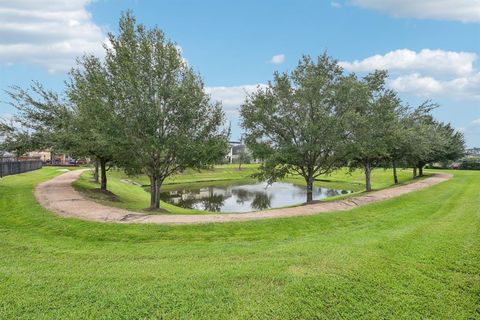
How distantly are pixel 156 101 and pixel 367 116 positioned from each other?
38.0ft

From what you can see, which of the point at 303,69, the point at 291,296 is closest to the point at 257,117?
the point at 303,69

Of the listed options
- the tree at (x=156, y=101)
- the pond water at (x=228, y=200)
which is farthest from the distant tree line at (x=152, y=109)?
the pond water at (x=228, y=200)

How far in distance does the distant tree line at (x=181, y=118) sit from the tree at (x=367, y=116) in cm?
6

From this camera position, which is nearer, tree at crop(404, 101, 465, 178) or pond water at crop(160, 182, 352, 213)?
tree at crop(404, 101, 465, 178)

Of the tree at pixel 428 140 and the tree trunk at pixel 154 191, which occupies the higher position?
the tree at pixel 428 140

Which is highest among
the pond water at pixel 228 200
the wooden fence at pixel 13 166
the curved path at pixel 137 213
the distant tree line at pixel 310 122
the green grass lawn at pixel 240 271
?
the distant tree line at pixel 310 122

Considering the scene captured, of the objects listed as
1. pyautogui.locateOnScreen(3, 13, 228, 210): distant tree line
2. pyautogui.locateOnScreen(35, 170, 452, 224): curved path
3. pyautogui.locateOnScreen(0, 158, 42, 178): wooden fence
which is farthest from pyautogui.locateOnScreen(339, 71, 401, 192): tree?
pyautogui.locateOnScreen(0, 158, 42, 178): wooden fence

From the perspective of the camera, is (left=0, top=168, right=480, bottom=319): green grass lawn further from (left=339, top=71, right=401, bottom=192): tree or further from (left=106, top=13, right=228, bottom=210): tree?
(left=339, top=71, right=401, bottom=192): tree

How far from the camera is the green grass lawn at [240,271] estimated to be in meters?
5.25

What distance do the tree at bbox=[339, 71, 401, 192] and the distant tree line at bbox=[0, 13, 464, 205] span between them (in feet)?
0.19

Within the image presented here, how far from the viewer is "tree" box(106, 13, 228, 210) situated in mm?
13531

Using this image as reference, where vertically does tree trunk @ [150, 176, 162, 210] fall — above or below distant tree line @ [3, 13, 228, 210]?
below

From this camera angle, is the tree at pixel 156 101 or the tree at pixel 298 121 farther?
the tree at pixel 298 121

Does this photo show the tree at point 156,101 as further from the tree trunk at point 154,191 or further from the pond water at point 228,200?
the pond water at point 228,200
